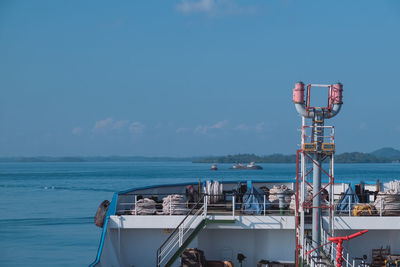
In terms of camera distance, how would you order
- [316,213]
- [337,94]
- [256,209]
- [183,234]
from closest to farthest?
1. [316,213]
2. [337,94]
3. [183,234]
4. [256,209]

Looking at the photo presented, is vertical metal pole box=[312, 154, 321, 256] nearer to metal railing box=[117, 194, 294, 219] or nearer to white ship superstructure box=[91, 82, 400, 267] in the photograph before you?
white ship superstructure box=[91, 82, 400, 267]

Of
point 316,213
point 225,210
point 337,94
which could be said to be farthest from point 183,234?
point 337,94

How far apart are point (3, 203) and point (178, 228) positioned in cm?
5919

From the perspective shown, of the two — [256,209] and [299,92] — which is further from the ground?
[299,92]

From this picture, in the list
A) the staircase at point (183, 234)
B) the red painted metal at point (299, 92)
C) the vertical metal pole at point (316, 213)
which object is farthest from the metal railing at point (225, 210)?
the red painted metal at point (299, 92)

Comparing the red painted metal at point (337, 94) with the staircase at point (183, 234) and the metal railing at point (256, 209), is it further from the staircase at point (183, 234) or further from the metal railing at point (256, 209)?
the staircase at point (183, 234)

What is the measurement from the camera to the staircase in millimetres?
17322

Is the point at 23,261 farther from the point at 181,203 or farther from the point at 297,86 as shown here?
the point at 297,86

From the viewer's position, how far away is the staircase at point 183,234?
1732cm

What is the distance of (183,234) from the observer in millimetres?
17859

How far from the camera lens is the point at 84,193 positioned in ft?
271

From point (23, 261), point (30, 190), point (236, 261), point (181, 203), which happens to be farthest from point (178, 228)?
point (30, 190)

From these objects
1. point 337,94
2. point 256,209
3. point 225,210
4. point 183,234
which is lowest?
point 183,234

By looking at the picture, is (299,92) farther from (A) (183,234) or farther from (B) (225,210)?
(A) (183,234)
